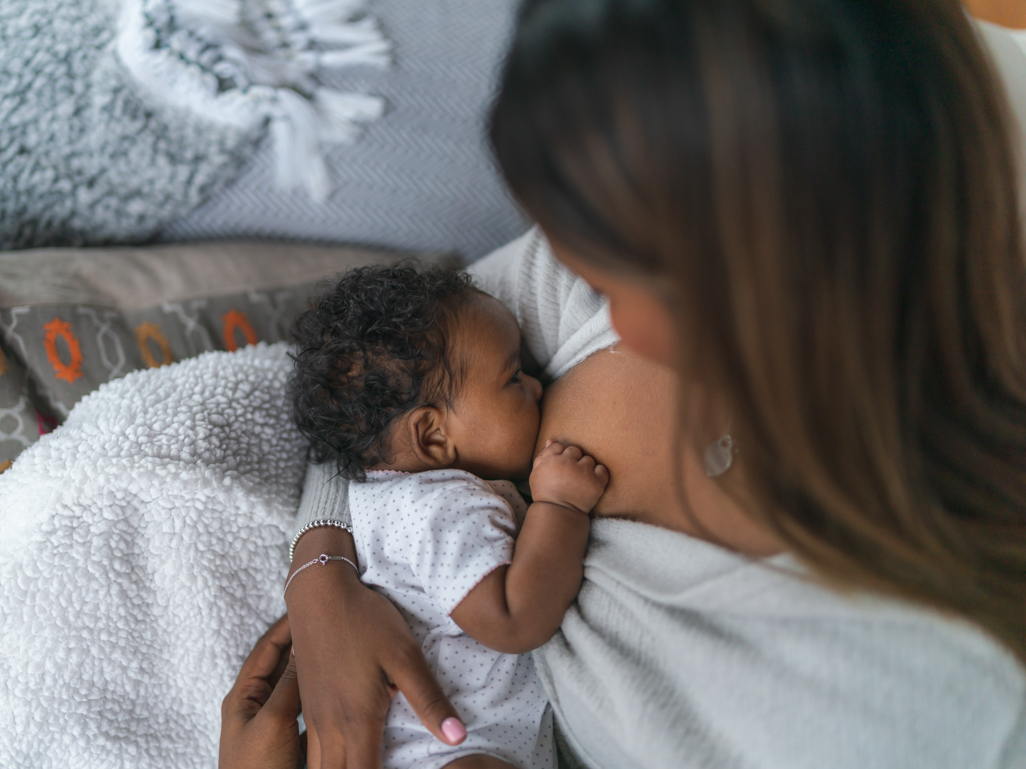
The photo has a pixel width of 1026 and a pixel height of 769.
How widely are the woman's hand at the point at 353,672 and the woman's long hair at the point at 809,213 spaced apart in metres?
0.46

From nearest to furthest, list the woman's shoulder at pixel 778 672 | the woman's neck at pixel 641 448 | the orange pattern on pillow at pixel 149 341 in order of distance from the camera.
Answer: the woman's shoulder at pixel 778 672, the woman's neck at pixel 641 448, the orange pattern on pillow at pixel 149 341

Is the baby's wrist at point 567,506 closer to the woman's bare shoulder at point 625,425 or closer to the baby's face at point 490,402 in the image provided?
the woman's bare shoulder at point 625,425

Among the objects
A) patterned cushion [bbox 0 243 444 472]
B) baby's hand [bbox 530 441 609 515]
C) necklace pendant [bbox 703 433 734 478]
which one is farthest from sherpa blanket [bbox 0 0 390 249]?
necklace pendant [bbox 703 433 734 478]

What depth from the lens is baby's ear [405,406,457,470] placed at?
3.34 ft

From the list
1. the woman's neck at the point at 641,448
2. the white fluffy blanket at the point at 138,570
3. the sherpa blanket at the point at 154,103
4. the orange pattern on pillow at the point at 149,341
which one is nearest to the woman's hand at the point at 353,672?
the white fluffy blanket at the point at 138,570

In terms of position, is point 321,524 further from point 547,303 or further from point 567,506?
point 547,303

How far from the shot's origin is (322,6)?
52.7 inches

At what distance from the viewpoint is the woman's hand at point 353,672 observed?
80cm

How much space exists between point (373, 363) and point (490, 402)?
0.19 meters

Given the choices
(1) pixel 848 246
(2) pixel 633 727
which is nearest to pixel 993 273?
(1) pixel 848 246

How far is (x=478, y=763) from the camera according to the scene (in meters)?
0.81

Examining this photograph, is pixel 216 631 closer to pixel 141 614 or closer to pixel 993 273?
pixel 141 614

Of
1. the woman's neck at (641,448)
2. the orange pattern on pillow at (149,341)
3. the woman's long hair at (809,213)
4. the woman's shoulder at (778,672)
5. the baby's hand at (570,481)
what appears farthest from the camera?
the orange pattern on pillow at (149,341)

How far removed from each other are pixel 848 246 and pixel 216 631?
38.8 inches
